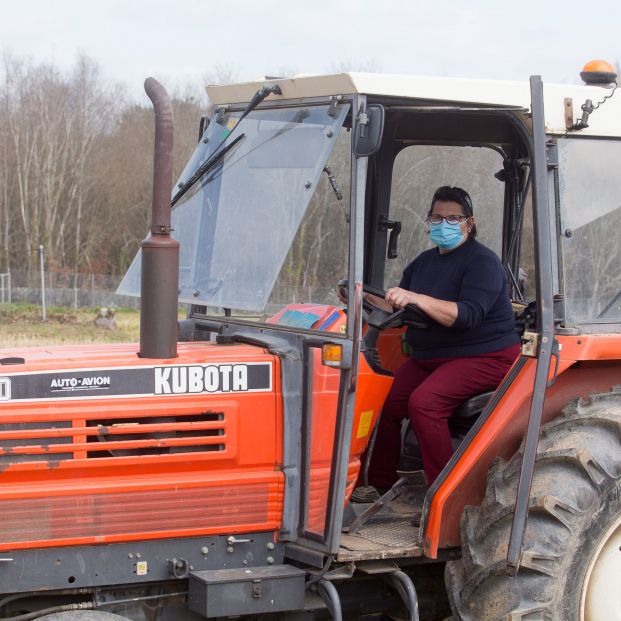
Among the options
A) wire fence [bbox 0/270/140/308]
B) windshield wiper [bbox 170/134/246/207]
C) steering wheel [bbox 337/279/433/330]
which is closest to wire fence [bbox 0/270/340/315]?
wire fence [bbox 0/270/140/308]

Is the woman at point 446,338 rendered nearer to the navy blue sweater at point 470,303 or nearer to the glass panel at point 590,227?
the navy blue sweater at point 470,303

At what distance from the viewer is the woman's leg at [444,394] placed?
456cm

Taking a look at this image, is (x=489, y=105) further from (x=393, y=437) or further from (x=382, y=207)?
(x=393, y=437)

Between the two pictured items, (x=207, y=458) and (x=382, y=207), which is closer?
(x=207, y=458)

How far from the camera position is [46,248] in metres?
47.2

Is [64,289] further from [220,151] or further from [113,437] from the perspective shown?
[113,437]

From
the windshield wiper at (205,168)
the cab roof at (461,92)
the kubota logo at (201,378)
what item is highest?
the cab roof at (461,92)

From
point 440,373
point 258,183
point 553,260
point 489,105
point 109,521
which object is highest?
point 489,105

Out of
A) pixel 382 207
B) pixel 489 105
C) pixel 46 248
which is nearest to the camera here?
pixel 489 105

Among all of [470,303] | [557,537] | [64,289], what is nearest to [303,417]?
[470,303]

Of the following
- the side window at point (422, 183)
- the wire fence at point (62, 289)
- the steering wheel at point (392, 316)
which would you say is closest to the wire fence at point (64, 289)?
the wire fence at point (62, 289)

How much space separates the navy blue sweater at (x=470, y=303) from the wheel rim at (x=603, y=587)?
A: 1.00 meters

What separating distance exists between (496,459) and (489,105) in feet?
4.78

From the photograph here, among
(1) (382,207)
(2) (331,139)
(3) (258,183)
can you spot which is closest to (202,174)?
(3) (258,183)
